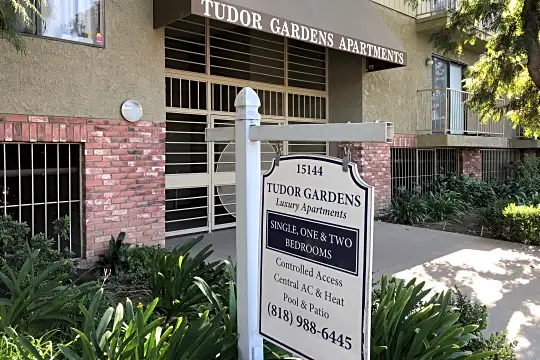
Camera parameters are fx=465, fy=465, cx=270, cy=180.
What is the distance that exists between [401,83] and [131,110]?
7322 mm

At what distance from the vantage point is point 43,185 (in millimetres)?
5863

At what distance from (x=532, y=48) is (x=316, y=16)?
3.63 metres

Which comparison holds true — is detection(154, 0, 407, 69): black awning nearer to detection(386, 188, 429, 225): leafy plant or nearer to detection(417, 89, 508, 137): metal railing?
detection(417, 89, 508, 137): metal railing

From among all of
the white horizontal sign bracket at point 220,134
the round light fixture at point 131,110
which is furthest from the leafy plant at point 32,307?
the round light fixture at point 131,110

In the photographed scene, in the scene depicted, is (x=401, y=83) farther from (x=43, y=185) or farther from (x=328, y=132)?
(x=328, y=132)

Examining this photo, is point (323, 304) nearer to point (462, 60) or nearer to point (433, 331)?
point (433, 331)

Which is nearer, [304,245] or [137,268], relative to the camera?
[304,245]

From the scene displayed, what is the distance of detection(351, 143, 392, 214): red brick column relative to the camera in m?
10.5

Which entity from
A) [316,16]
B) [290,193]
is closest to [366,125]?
[290,193]

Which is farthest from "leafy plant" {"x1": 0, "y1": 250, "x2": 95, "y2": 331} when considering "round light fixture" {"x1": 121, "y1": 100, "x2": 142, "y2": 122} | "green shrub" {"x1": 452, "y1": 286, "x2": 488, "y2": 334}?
"round light fixture" {"x1": 121, "y1": 100, "x2": 142, "y2": 122}

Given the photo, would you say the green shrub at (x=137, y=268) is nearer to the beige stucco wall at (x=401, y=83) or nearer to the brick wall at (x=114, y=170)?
the brick wall at (x=114, y=170)

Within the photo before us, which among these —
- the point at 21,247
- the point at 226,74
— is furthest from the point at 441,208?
the point at 21,247

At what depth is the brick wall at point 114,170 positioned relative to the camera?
18.5 ft

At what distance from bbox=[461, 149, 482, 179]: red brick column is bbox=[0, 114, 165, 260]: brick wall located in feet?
32.9
